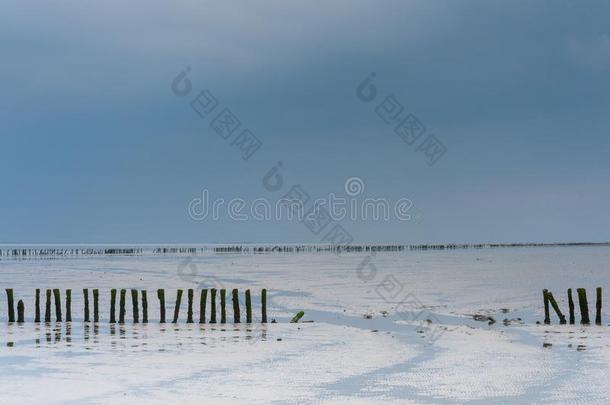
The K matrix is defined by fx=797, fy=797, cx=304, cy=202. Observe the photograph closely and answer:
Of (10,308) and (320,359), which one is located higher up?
(10,308)

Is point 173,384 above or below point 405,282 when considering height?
below

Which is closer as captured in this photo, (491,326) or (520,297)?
(491,326)

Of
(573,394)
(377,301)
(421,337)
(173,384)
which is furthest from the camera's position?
(377,301)

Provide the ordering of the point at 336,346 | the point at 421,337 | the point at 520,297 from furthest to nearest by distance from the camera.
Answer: the point at 520,297, the point at 421,337, the point at 336,346

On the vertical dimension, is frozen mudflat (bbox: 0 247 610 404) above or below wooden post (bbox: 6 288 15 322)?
below

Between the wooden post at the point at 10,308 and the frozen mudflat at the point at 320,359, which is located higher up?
the wooden post at the point at 10,308

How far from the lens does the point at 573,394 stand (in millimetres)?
15258

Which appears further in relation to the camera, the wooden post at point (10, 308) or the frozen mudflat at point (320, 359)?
the wooden post at point (10, 308)

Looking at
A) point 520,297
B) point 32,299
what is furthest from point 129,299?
point 520,297

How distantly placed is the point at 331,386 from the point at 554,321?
656 inches

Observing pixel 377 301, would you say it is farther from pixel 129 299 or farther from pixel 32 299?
pixel 32 299

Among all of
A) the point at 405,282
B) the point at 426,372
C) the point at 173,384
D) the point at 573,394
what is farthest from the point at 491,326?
the point at 405,282

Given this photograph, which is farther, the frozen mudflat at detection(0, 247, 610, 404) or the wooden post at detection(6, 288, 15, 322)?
the wooden post at detection(6, 288, 15, 322)

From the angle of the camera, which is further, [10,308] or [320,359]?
[10,308]
